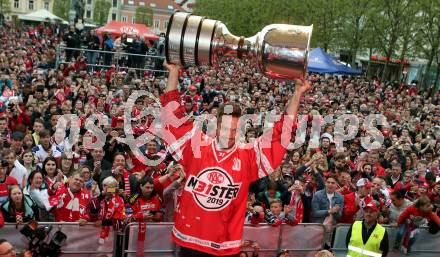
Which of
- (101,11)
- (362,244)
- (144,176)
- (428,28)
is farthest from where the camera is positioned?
(101,11)

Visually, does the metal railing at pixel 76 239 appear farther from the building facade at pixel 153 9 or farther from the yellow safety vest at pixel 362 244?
the building facade at pixel 153 9

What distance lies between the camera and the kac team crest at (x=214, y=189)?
3602mm

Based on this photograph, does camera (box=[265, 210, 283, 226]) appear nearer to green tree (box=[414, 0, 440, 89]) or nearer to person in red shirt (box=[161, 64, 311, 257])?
person in red shirt (box=[161, 64, 311, 257])

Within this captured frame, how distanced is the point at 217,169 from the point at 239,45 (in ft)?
2.40

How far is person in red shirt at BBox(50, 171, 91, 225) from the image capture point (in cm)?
715

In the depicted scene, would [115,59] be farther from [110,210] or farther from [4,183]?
[110,210]

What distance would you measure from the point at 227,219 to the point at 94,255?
3.95 m

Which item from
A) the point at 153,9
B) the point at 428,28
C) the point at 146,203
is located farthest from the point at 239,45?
the point at 153,9

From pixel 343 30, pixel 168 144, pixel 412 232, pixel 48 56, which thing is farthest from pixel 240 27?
pixel 168 144

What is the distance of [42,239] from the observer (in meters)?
6.58

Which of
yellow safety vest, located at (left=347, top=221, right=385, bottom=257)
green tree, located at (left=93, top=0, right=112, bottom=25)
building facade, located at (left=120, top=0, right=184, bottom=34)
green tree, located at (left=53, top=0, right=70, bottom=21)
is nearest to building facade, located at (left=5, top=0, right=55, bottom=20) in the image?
green tree, located at (left=53, top=0, right=70, bottom=21)

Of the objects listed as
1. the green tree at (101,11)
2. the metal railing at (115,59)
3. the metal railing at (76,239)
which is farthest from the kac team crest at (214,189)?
the green tree at (101,11)

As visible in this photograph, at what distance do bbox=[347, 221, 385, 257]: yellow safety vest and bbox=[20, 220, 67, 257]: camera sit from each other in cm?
326

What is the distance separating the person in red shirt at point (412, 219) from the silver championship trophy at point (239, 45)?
206 inches
